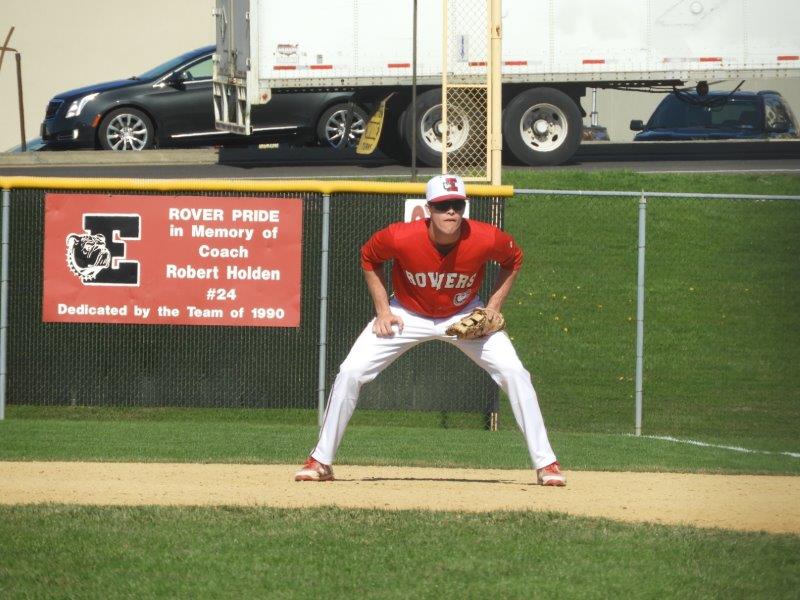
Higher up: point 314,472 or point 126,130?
point 126,130

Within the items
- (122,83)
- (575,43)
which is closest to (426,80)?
(575,43)

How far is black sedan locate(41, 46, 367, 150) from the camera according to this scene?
70.1ft

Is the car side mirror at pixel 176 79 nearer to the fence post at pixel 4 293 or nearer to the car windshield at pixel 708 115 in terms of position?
the car windshield at pixel 708 115

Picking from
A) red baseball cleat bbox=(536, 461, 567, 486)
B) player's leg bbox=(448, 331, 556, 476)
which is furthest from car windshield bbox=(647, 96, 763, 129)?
player's leg bbox=(448, 331, 556, 476)

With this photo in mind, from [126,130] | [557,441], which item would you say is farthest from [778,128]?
[557,441]

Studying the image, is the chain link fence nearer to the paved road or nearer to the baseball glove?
the paved road

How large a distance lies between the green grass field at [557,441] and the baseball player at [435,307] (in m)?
0.90

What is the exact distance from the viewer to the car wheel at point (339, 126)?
2139 cm

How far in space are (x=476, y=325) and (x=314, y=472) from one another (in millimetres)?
1359

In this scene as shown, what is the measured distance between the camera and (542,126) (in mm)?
19203

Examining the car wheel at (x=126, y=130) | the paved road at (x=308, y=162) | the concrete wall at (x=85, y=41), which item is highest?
the concrete wall at (x=85, y=41)

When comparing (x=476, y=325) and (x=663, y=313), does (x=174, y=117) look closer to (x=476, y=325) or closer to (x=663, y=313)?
(x=663, y=313)

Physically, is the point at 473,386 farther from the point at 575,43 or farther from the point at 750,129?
the point at 750,129

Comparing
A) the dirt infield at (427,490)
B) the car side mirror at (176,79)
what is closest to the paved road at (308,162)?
the car side mirror at (176,79)
